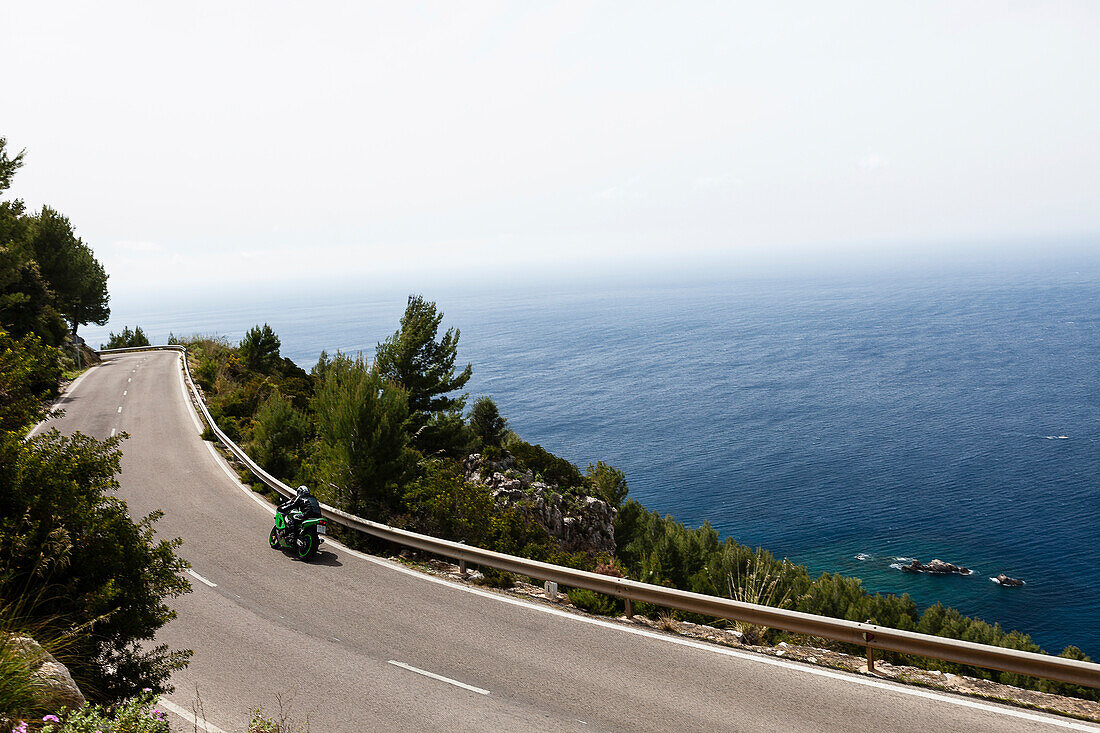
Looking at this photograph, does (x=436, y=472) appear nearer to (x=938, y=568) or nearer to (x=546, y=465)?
(x=546, y=465)

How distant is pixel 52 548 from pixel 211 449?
18.2 metres

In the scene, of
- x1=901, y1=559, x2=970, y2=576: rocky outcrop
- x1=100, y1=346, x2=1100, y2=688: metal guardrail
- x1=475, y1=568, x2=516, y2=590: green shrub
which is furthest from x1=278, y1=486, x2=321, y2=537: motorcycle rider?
x1=901, y1=559, x2=970, y2=576: rocky outcrop

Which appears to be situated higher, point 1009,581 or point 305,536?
point 305,536

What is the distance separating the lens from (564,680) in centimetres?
693

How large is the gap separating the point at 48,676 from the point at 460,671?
4.11 m

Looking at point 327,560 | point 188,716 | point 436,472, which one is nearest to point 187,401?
point 436,472

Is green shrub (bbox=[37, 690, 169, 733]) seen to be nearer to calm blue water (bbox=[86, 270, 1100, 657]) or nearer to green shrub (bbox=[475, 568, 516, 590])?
green shrub (bbox=[475, 568, 516, 590])

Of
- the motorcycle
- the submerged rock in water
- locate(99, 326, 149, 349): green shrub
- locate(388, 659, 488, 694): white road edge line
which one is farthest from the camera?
locate(99, 326, 149, 349): green shrub

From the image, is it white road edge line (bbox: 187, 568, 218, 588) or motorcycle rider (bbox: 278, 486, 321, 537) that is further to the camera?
motorcycle rider (bbox: 278, 486, 321, 537)

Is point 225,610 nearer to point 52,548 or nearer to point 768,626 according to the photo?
point 52,548

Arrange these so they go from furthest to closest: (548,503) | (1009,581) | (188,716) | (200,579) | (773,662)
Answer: (1009,581)
(548,503)
(200,579)
(773,662)
(188,716)

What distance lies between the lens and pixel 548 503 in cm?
2358

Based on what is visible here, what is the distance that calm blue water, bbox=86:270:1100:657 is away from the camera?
1785 inches

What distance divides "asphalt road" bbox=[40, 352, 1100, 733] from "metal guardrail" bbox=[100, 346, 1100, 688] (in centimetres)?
40
